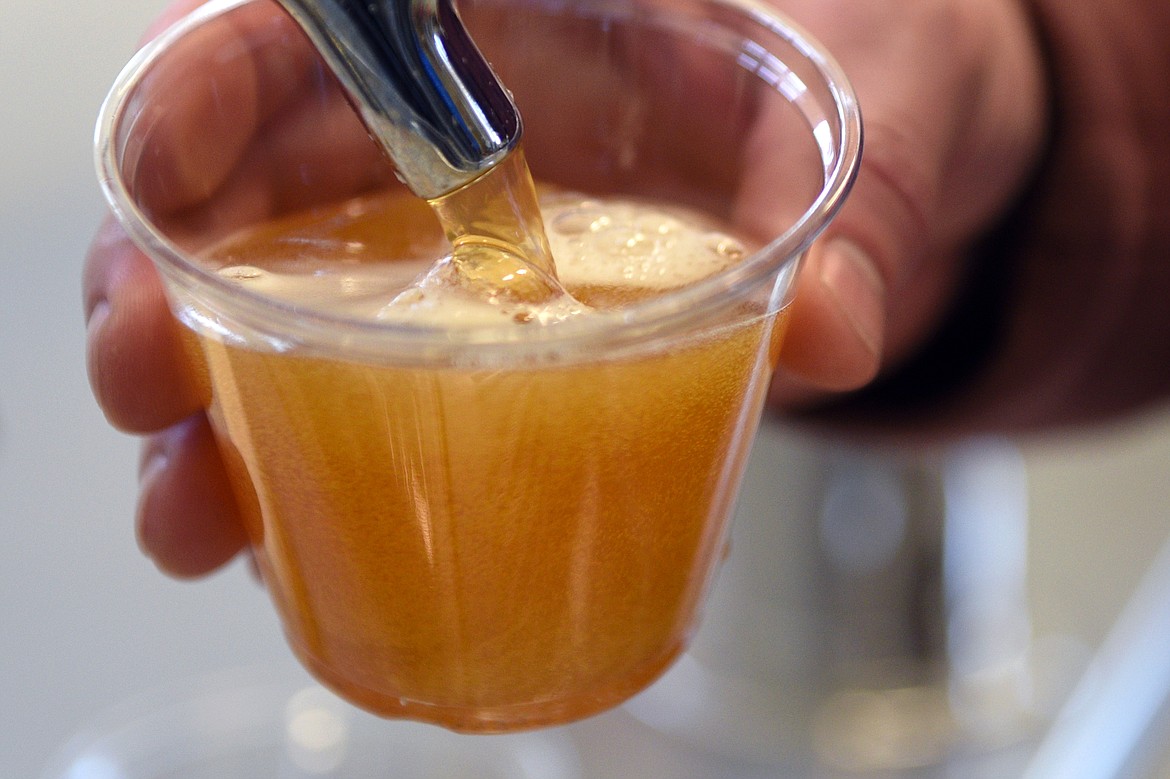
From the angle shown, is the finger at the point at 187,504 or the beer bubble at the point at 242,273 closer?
the beer bubble at the point at 242,273

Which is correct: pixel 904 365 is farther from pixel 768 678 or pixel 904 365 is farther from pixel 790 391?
pixel 768 678

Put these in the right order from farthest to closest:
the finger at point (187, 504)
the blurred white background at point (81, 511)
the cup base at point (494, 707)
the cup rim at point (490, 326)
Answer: the blurred white background at point (81, 511)
the finger at point (187, 504)
the cup base at point (494, 707)
the cup rim at point (490, 326)

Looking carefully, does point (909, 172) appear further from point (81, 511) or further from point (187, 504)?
point (81, 511)

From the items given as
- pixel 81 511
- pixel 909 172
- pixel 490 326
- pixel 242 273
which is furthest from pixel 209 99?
pixel 81 511

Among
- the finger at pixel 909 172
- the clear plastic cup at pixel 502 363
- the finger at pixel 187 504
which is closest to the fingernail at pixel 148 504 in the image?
the finger at pixel 187 504

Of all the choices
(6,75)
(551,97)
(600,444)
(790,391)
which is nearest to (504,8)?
(551,97)

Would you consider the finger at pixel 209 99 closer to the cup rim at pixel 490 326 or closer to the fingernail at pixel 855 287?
the cup rim at pixel 490 326

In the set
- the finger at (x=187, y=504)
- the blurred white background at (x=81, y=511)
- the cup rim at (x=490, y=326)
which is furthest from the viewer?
the blurred white background at (x=81, y=511)
